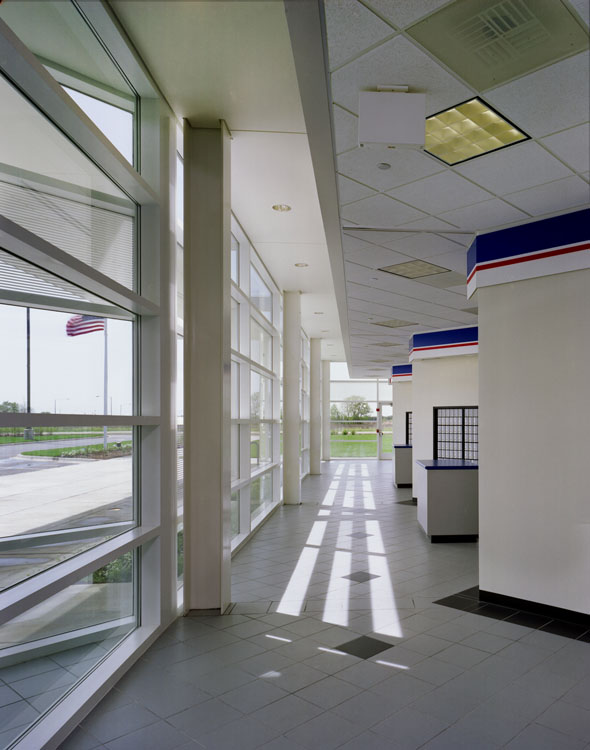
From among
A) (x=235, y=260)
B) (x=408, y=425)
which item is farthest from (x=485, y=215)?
(x=408, y=425)

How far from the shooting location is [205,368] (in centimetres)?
498

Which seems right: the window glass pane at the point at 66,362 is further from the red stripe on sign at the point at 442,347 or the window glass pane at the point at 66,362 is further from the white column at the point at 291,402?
the red stripe on sign at the point at 442,347

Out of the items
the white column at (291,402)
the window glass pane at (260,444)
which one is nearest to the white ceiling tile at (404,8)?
the window glass pane at (260,444)

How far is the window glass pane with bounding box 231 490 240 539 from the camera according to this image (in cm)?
779

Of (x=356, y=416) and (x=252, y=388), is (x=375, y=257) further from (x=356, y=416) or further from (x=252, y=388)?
(x=356, y=416)

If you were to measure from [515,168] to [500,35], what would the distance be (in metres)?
1.48

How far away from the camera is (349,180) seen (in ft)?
14.2

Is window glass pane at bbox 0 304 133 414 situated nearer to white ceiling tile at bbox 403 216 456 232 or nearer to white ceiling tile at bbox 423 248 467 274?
white ceiling tile at bbox 403 216 456 232

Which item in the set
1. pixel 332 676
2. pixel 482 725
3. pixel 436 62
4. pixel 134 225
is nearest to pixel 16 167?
pixel 134 225

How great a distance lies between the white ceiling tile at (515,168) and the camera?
3824 millimetres

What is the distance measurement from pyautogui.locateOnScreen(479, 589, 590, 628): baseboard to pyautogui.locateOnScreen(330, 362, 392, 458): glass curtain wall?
23143 mm

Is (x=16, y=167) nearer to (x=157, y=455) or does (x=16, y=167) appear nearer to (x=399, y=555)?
(x=157, y=455)

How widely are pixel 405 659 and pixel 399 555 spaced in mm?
3547

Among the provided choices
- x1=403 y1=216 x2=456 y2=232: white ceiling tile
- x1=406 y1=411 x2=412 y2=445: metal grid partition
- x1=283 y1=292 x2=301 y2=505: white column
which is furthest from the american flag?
x1=406 y1=411 x2=412 y2=445: metal grid partition
